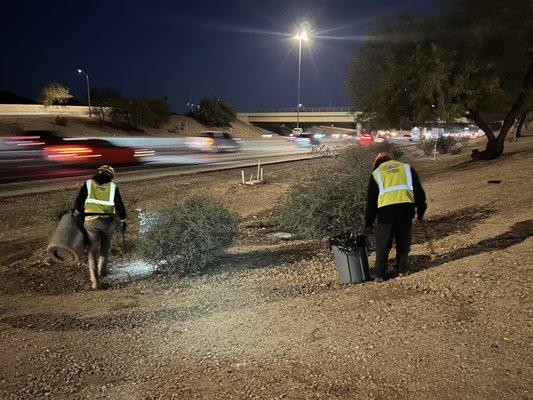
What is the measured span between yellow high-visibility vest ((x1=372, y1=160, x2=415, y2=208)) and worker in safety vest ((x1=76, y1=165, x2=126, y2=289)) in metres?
3.94

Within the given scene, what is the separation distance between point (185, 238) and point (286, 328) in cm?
288

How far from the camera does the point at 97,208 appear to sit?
7.34 metres

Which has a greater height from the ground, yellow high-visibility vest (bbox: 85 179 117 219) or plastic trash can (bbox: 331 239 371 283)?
yellow high-visibility vest (bbox: 85 179 117 219)

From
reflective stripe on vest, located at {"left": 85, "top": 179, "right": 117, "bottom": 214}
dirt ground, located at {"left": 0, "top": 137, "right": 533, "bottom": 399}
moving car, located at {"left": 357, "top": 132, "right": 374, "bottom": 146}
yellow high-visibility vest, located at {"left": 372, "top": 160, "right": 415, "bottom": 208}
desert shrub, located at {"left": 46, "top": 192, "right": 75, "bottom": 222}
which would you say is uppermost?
yellow high-visibility vest, located at {"left": 372, "top": 160, "right": 415, "bottom": 208}

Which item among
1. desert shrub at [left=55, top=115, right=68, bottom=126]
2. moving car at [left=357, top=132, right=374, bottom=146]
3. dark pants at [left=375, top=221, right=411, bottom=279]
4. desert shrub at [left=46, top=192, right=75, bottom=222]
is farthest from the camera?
desert shrub at [left=55, top=115, right=68, bottom=126]

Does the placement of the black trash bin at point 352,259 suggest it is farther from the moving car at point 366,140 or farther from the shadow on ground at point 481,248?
the moving car at point 366,140

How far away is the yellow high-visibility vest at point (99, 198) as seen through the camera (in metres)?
7.30

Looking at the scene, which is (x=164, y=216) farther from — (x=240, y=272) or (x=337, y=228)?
(x=337, y=228)

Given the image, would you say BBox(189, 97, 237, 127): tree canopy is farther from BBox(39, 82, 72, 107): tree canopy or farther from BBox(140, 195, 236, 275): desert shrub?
BBox(140, 195, 236, 275): desert shrub

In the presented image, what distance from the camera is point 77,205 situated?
7.29 m

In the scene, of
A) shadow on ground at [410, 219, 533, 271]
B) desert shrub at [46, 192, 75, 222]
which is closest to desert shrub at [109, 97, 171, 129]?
desert shrub at [46, 192, 75, 222]

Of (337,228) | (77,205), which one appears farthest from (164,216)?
(337,228)

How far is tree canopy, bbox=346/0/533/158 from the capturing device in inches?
672

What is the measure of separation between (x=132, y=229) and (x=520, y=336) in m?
8.66
